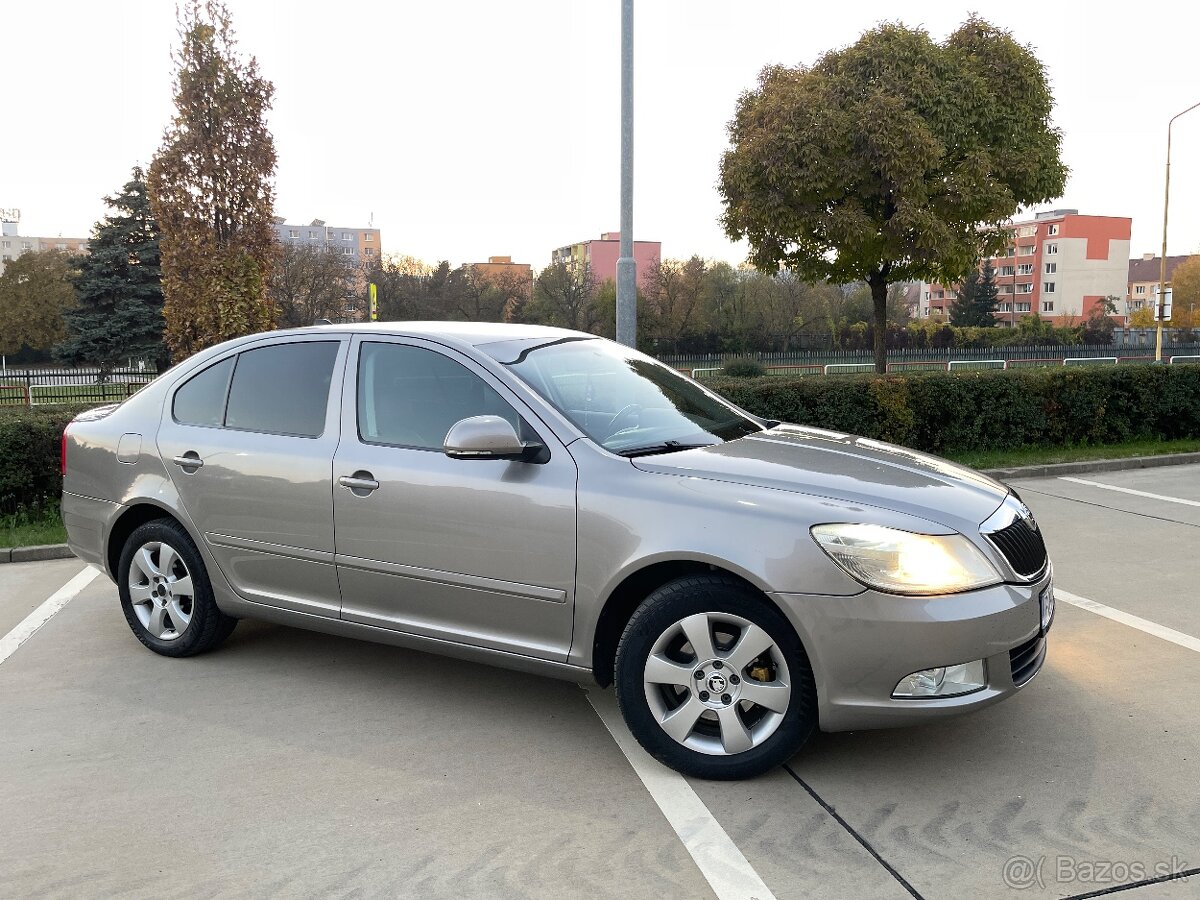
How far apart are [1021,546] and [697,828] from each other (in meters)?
1.53

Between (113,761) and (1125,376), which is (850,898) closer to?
(113,761)

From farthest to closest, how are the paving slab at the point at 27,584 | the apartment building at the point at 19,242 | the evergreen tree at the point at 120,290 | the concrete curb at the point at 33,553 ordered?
the apartment building at the point at 19,242 < the evergreen tree at the point at 120,290 < the concrete curb at the point at 33,553 < the paving slab at the point at 27,584

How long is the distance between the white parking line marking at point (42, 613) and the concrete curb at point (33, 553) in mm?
506

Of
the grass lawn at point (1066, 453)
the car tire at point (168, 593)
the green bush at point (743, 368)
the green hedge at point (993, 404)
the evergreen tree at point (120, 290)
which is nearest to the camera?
the car tire at point (168, 593)

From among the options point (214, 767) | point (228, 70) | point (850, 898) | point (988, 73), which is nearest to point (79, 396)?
point (228, 70)

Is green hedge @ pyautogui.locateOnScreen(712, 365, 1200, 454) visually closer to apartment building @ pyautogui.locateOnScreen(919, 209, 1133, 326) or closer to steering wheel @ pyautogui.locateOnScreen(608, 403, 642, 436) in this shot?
steering wheel @ pyautogui.locateOnScreen(608, 403, 642, 436)

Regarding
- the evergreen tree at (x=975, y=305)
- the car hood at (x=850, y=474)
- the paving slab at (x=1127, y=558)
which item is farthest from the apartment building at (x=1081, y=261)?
the car hood at (x=850, y=474)

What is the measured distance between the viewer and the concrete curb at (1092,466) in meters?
10.6

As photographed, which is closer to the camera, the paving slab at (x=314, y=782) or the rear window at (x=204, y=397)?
the paving slab at (x=314, y=782)

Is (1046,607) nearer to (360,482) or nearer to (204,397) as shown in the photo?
(360,482)

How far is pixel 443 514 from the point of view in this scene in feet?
12.9

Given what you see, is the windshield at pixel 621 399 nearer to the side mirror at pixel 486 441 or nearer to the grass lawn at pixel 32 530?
the side mirror at pixel 486 441

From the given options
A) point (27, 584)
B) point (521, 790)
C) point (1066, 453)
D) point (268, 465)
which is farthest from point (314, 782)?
point (1066, 453)

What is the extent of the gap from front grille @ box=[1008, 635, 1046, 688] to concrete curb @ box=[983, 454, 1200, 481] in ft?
23.1
